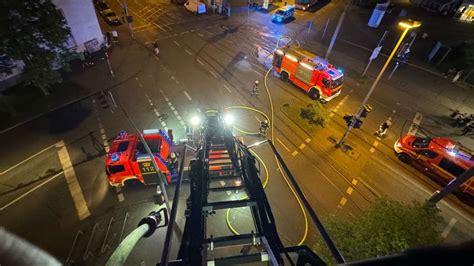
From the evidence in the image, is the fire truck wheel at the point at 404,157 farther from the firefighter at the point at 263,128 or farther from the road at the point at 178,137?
the firefighter at the point at 263,128

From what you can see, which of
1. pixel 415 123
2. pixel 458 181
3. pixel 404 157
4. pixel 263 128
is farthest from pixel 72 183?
pixel 415 123

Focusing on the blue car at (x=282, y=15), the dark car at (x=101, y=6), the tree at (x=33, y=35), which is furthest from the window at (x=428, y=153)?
the dark car at (x=101, y=6)

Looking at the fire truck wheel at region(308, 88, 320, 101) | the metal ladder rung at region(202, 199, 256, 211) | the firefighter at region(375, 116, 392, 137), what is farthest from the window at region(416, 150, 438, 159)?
the metal ladder rung at region(202, 199, 256, 211)

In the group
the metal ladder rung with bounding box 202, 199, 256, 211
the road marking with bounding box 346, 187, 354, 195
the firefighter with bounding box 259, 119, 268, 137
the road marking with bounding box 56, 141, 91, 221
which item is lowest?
the road marking with bounding box 56, 141, 91, 221

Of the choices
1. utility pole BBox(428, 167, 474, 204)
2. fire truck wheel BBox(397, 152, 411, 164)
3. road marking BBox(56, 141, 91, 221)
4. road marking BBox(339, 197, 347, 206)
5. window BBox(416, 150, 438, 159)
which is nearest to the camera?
utility pole BBox(428, 167, 474, 204)

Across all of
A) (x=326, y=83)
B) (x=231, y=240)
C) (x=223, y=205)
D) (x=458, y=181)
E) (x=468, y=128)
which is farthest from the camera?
(x=326, y=83)

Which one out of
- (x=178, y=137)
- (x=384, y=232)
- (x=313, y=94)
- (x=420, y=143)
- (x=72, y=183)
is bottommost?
(x=72, y=183)

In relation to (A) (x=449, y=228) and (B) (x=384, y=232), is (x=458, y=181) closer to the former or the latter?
(A) (x=449, y=228)

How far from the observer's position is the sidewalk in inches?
727

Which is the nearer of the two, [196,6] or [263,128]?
[263,128]

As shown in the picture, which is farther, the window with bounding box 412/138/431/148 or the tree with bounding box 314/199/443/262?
the window with bounding box 412/138/431/148

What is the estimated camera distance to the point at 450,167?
13977 mm

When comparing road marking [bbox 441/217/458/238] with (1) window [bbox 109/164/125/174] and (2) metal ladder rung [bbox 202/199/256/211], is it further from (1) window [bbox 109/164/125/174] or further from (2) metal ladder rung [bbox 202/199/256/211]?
(1) window [bbox 109/164/125/174]

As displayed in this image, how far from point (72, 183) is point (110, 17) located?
90.1 ft
